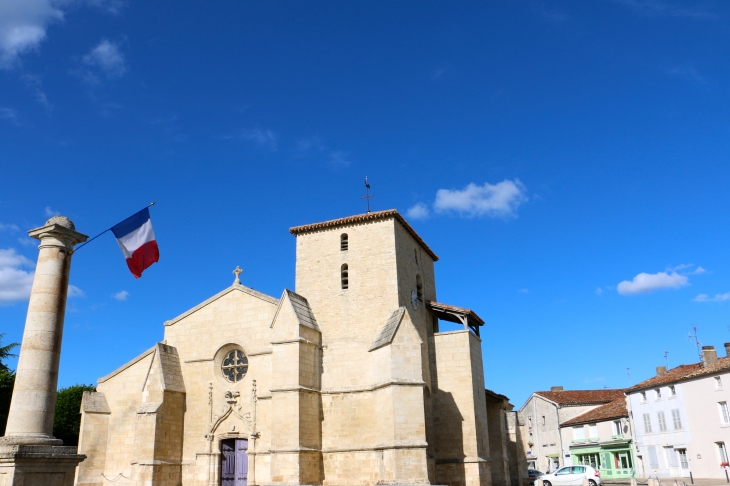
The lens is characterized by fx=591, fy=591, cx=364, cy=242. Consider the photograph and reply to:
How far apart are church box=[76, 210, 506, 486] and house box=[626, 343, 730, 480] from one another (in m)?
13.9

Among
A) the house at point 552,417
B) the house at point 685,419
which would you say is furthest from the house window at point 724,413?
the house at point 552,417

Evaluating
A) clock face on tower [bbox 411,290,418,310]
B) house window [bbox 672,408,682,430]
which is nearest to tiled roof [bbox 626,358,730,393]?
house window [bbox 672,408,682,430]

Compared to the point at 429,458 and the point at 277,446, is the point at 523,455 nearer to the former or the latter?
the point at 429,458

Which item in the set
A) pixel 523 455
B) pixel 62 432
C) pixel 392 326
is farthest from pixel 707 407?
pixel 62 432

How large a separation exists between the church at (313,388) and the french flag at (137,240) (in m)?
7.93

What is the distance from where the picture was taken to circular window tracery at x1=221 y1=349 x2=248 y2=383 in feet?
69.9

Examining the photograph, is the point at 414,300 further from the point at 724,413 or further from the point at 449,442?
the point at 724,413

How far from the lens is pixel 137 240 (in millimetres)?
12445

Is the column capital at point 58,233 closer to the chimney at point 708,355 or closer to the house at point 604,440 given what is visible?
the chimney at point 708,355

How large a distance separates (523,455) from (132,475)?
62.1 ft

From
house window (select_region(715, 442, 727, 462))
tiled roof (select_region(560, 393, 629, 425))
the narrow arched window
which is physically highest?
the narrow arched window

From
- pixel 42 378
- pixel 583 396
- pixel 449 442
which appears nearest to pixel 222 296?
pixel 449 442

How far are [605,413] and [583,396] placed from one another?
21.9 ft

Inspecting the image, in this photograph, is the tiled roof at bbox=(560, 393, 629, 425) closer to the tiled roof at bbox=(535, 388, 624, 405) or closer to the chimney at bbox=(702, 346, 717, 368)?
the tiled roof at bbox=(535, 388, 624, 405)
